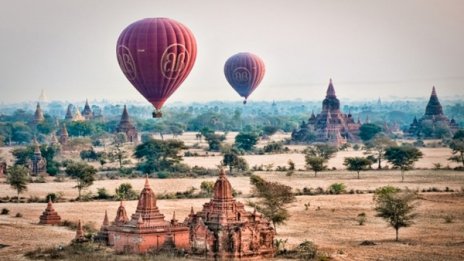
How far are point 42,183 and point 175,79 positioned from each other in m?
22.5

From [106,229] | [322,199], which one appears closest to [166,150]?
[322,199]

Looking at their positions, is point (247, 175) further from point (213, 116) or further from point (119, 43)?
point (213, 116)

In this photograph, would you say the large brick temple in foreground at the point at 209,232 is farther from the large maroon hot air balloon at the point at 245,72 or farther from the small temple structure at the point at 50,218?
the large maroon hot air balloon at the point at 245,72

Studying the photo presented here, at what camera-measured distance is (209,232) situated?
32.8 metres

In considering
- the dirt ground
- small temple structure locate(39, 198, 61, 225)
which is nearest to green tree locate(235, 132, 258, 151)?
the dirt ground

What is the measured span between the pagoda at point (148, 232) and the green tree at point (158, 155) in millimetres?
37249

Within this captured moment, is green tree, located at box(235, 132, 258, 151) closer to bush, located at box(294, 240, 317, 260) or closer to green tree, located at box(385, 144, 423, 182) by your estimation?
green tree, located at box(385, 144, 423, 182)

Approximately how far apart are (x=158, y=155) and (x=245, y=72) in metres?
9.67

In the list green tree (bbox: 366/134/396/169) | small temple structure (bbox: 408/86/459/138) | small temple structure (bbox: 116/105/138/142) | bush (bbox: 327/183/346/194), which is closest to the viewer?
bush (bbox: 327/183/346/194)

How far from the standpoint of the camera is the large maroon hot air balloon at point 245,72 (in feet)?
240

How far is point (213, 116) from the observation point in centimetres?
15212

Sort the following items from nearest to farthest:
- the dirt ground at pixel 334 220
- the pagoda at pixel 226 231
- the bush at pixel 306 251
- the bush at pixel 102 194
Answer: the pagoda at pixel 226 231
the bush at pixel 306 251
the dirt ground at pixel 334 220
the bush at pixel 102 194

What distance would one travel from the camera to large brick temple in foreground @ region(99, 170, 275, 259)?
32.7m

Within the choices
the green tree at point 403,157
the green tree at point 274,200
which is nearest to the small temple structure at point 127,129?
the green tree at point 403,157
